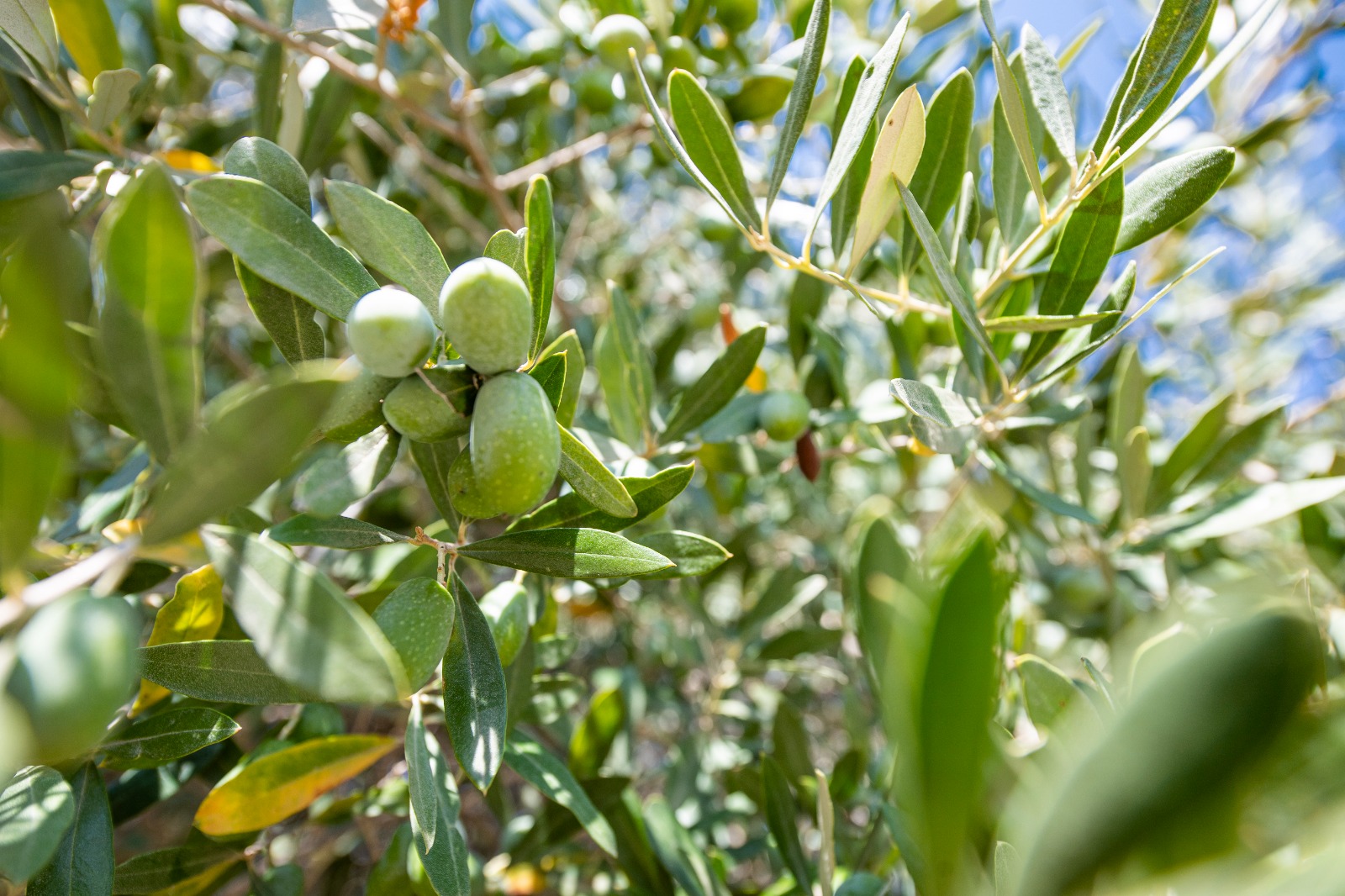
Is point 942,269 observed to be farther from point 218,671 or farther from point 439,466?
point 218,671

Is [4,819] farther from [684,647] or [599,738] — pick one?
[684,647]

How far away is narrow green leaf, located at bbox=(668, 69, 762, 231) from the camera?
879 millimetres

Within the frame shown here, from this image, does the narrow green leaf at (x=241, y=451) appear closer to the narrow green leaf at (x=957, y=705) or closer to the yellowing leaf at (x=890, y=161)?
the narrow green leaf at (x=957, y=705)

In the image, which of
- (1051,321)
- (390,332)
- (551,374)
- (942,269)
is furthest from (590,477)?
(1051,321)

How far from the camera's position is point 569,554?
0.73 meters

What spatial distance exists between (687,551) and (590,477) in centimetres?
20

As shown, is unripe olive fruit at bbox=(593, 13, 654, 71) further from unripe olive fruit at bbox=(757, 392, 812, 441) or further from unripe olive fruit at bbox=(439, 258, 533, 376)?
unripe olive fruit at bbox=(439, 258, 533, 376)

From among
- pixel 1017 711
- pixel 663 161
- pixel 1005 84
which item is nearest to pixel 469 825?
pixel 1017 711

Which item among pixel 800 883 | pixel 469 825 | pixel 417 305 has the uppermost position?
pixel 417 305

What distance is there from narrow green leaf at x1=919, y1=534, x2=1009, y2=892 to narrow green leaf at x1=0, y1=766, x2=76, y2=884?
661 millimetres

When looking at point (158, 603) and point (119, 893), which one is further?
point (158, 603)

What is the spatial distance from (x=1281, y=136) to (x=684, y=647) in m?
1.87

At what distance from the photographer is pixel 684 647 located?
1.74 metres

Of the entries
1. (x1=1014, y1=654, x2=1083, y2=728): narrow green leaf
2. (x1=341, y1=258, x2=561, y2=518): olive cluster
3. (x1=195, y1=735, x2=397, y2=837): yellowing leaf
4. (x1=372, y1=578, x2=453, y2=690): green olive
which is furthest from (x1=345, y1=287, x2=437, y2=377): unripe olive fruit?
(x1=1014, y1=654, x2=1083, y2=728): narrow green leaf
